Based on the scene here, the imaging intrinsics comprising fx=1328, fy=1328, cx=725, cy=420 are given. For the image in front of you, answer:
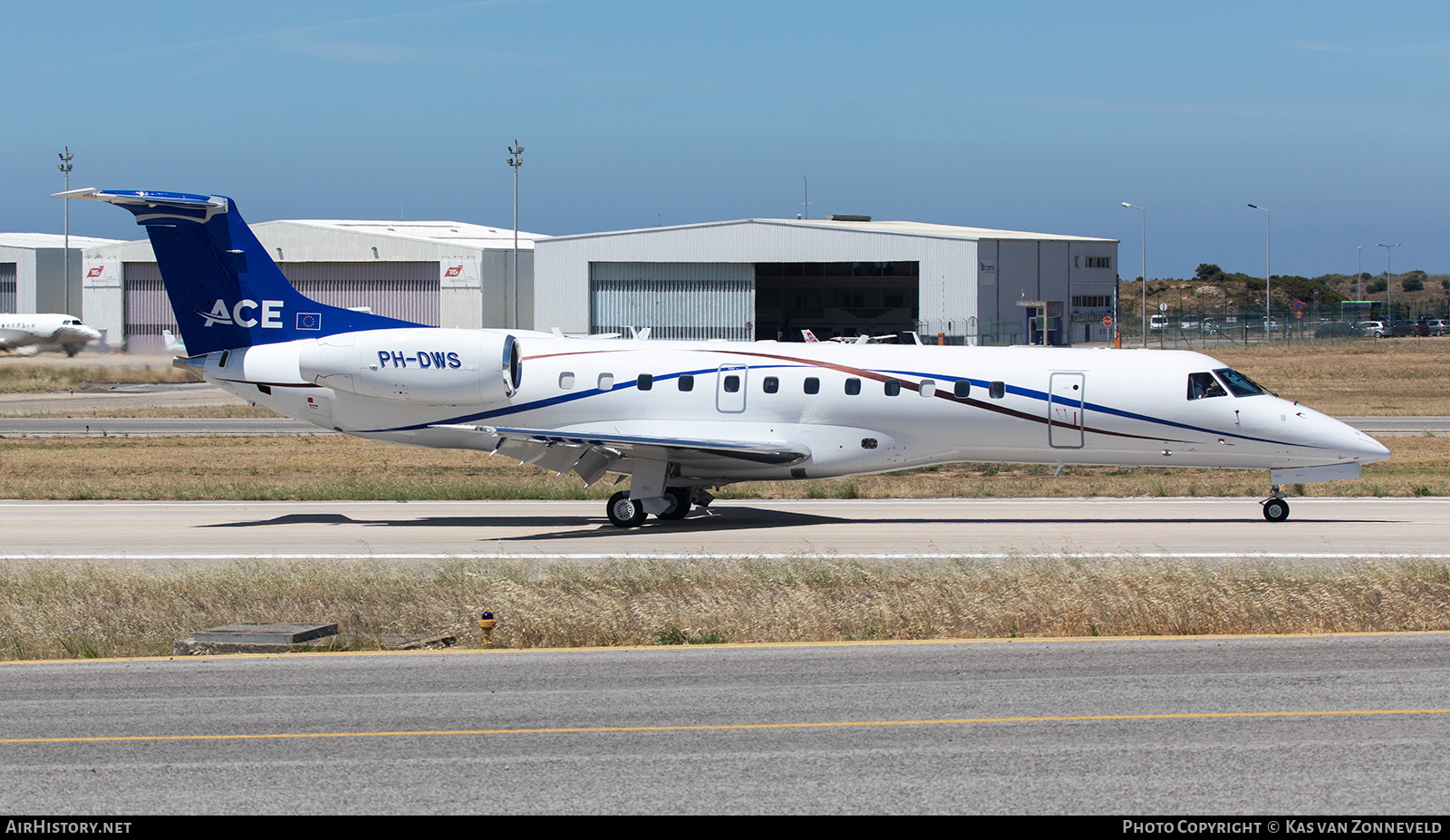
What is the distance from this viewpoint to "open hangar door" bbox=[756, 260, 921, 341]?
Result: 91438 mm

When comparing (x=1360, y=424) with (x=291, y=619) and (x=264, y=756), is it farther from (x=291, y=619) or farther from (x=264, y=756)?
(x=264, y=756)

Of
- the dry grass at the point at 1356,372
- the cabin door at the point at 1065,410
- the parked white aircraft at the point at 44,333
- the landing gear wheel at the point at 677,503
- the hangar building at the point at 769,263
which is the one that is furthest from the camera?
the hangar building at the point at 769,263

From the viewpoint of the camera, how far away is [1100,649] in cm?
1195

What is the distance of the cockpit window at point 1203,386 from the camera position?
21.2m

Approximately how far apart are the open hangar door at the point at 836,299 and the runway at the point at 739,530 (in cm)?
6584

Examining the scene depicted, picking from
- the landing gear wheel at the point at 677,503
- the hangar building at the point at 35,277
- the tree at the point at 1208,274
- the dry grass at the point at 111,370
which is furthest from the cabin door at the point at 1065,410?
the tree at the point at 1208,274

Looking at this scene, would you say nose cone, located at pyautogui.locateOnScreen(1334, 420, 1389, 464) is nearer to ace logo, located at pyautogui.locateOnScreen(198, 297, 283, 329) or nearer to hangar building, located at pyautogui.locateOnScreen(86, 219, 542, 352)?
ace logo, located at pyautogui.locateOnScreen(198, 297, 283, 329)

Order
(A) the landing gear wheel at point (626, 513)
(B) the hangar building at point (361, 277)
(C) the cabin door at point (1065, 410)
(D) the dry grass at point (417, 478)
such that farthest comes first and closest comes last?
(B) the hangar building at point (361, 277), (D) the dry grass at point (417, 478), (A) the landing gear wheel at point (626, 513), (C) the cabin door at point (1065, 410)

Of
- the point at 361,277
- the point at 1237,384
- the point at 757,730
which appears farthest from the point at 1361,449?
A: the point at 361,277

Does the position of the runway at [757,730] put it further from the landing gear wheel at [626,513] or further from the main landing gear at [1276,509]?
the landing gear wheel at [626,513]

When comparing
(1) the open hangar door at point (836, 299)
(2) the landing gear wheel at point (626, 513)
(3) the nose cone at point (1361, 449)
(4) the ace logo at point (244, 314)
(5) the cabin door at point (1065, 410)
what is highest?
(1) the open hangar door at point (836, 299)

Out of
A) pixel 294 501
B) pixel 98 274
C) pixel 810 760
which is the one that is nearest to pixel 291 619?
pixel 810 760

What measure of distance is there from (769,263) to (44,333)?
38166mm

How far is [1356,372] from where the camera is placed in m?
65.1
